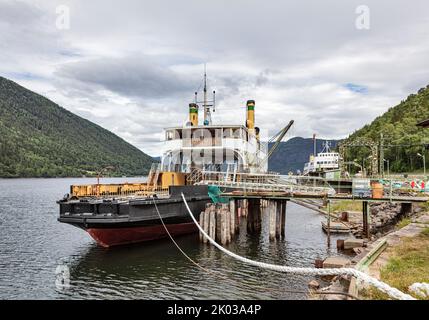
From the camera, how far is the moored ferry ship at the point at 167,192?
19.8 meters

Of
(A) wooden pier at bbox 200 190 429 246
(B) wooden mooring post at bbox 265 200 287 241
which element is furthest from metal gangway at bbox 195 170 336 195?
(B) wooden mooring post at bbox 265 200 287 241

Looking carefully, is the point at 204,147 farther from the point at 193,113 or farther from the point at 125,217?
the point at 125,217

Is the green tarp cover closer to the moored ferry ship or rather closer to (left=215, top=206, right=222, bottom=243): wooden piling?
the moored ferry ship

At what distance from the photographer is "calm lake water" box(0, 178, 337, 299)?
14.6 m

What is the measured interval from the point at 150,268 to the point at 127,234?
12.7ft

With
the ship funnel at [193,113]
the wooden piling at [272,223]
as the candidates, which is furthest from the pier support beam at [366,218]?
the ship funnel at [193,113]

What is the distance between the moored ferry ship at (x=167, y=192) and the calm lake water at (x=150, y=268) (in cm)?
119

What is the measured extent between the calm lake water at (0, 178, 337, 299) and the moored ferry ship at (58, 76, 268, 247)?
3.92 feet

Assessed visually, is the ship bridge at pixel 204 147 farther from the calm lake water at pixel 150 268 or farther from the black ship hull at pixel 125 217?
the calm lake water at pixel 150 268

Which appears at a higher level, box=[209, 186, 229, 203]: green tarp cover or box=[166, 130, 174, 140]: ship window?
box=[166, 130, 174, 140]: ship window

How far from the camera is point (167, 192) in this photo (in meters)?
25.1

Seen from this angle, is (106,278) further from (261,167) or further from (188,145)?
(261,167)
